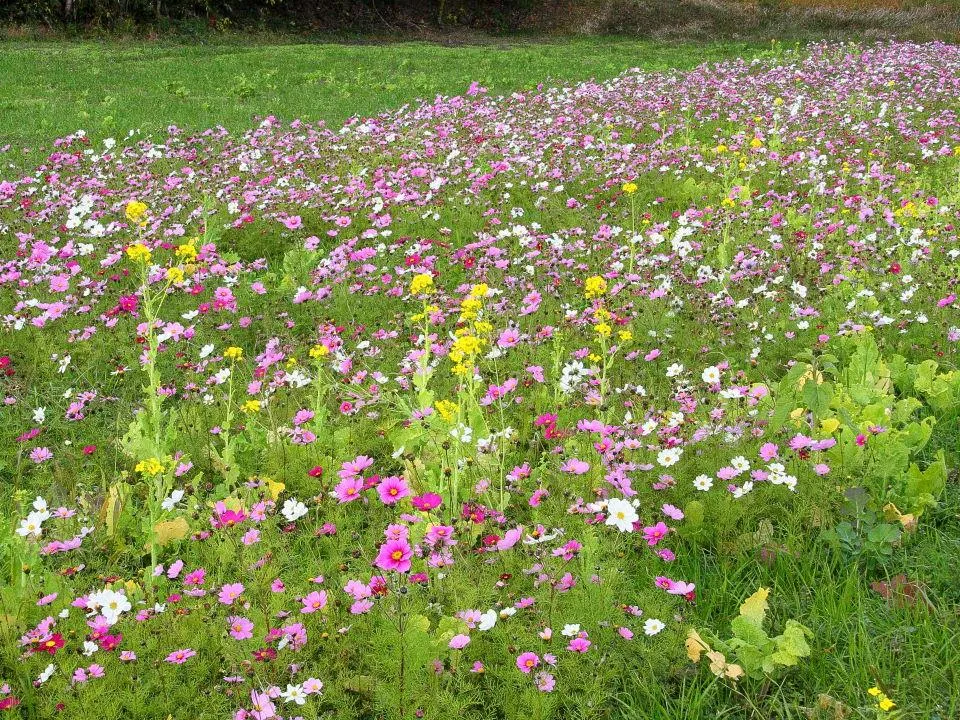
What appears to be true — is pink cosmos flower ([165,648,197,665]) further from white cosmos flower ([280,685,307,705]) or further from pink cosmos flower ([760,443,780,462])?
pink cosmos flower ([760,443,780,462])

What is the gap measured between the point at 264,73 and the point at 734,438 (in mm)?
18495

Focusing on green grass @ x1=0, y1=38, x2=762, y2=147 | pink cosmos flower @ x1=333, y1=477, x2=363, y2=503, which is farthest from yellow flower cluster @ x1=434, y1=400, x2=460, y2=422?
green grass @ x1=0, y1=38, x2=762, y2=147

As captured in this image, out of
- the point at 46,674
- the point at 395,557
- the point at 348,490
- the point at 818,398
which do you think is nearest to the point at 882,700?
the point at 395,557

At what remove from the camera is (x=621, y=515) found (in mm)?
2771

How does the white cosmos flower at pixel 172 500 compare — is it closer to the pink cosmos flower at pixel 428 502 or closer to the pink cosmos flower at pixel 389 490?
the pink cosmos flower at pixel 389 490

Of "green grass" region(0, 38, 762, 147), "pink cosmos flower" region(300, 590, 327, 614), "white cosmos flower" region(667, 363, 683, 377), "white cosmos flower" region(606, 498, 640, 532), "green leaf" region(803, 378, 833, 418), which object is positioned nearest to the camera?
"pink cosmos flower" region(300, 590, 327, 614)

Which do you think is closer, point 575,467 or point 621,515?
point 621,515

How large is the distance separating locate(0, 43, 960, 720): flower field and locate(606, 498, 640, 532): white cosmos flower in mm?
11

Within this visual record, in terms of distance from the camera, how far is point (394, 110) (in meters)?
13.7

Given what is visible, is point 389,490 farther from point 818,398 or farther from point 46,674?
point 818,398

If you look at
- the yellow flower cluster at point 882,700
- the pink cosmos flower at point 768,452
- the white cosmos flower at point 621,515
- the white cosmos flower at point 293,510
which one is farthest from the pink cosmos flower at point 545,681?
the pink cosmos flower at point 768,452

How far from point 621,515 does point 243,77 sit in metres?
17.2

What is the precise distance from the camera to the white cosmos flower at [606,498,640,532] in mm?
2711

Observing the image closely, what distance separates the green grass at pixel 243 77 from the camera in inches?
538
